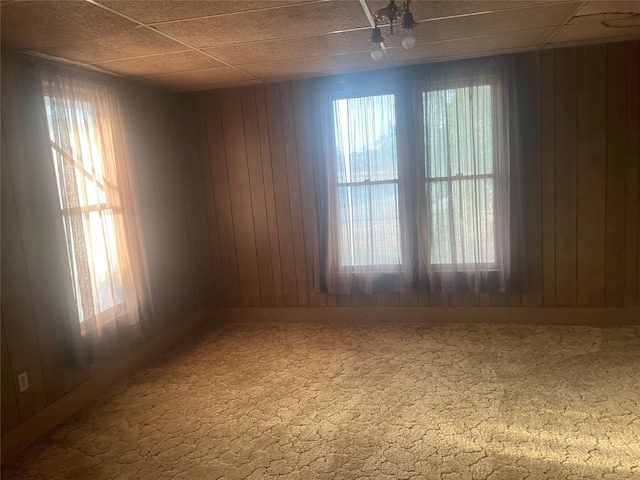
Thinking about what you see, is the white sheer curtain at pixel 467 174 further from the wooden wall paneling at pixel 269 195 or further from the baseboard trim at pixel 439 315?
the wooden wall paneling at pixel 269 195

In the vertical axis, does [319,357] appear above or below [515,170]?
below

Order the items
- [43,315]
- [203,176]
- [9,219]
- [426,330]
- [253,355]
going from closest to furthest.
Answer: [9,219] < [43,315] < [253,355] < [426,330] < [203,176]

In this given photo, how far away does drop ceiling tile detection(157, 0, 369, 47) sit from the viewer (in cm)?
246

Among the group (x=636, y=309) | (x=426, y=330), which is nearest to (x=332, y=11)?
(x=426, y=330)

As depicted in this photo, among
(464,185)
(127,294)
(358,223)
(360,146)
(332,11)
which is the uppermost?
(332,11)

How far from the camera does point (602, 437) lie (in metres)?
2.41

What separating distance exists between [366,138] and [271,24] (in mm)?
1623

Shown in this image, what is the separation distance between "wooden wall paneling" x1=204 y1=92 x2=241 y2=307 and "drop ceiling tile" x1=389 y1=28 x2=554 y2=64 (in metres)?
1.79

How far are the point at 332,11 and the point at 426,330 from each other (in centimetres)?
270

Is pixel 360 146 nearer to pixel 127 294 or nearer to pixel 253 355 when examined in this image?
pixel 253 355

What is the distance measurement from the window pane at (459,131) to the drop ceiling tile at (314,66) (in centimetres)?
56

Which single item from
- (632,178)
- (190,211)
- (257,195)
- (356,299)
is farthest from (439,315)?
(190,211)

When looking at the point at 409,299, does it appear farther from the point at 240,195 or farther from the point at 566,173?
the point at 240,195

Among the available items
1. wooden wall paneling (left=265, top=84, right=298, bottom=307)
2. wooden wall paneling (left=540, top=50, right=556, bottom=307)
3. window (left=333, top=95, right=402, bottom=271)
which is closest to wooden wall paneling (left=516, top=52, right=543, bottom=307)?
wooden wall paneling (left=540, top=50, right=556, bottom=307)
